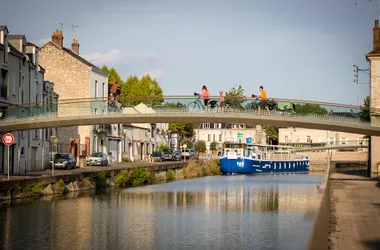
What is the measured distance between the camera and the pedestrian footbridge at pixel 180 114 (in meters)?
40.3

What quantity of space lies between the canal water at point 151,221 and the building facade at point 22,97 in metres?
6.40

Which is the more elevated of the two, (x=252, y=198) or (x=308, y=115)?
(x=308, y=115)

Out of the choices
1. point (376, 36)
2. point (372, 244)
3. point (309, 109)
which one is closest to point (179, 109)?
point (309, 109)

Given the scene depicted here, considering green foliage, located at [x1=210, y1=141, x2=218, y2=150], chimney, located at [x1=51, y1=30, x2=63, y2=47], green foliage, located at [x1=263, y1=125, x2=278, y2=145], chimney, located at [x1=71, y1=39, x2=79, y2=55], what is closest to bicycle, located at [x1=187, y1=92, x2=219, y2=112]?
chimney, located at [x1=51, y1=30, x2=63, y2=47]

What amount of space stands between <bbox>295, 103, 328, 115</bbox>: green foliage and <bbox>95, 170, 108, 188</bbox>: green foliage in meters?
14.2

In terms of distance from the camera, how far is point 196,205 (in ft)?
119

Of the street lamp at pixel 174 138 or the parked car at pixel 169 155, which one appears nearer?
the parked car at pixel 169 155

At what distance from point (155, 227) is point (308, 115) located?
16777 millimetres

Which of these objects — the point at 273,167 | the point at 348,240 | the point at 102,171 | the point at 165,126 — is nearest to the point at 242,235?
the point at 348,240

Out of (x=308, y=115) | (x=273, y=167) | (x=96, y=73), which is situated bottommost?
(x=273, y=167)

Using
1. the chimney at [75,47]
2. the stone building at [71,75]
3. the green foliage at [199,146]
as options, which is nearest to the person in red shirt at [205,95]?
the stone building at [71,75]

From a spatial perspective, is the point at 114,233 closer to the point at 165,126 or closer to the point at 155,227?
the point at 155,227

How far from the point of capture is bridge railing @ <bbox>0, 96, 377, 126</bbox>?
132 ft

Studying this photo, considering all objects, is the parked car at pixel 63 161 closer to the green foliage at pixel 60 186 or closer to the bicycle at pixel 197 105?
the green foliage at pixel 60 186
